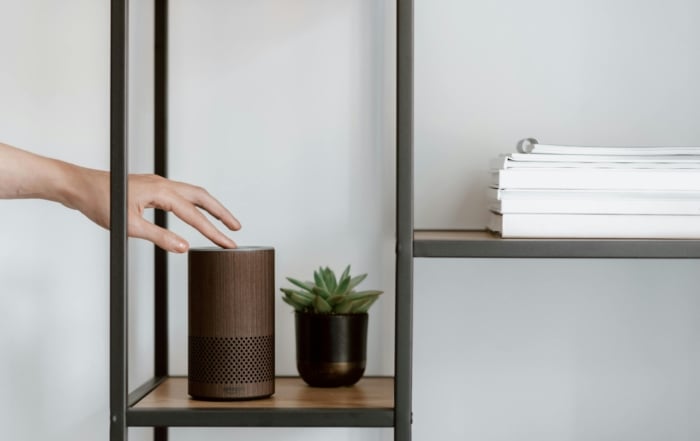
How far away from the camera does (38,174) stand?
1266 millimetres

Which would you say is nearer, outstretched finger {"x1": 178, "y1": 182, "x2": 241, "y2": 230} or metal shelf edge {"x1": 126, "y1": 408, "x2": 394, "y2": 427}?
metal shelf edge {"x1": 126, "y1": 408, "x2": 394, "y2": 427}

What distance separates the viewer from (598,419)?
1.48 metres

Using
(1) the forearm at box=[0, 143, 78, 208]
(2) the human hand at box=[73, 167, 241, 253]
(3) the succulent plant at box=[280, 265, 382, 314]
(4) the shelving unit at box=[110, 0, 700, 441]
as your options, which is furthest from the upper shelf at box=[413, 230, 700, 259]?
(1) the forearm at box=[0, 143, 78, 208]

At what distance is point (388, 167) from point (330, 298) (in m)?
0.27

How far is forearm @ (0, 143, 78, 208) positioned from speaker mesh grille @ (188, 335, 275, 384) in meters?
0.27

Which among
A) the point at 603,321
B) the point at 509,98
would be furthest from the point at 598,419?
the point at 509,98

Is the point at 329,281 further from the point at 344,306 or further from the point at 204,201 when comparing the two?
the point at 204,201

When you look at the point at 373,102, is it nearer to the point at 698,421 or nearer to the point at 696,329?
the point at 696,329

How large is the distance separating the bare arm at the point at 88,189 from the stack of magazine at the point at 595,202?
1.30 feet

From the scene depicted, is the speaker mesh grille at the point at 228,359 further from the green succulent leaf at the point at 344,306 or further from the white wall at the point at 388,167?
the white wall at the point at 388,167

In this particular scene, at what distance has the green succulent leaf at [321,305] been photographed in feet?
4.27

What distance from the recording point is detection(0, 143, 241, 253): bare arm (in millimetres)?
1244

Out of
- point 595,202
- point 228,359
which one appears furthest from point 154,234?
point 595,202

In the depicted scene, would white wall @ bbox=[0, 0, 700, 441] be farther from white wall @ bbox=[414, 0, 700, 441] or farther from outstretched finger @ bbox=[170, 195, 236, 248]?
outstretched finger @ bbox=[170, 195, 236, 248]
